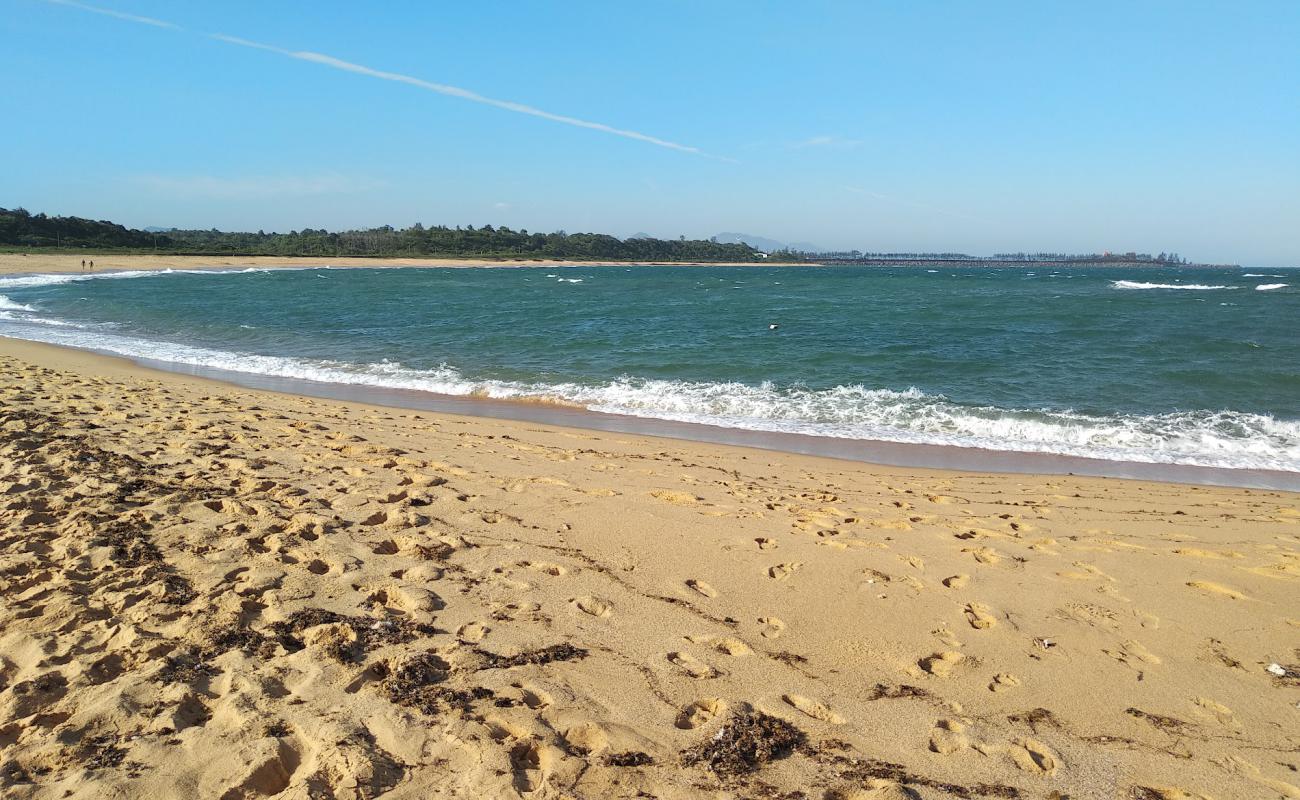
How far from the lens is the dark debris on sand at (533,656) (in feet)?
10.8

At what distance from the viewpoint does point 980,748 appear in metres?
2.89

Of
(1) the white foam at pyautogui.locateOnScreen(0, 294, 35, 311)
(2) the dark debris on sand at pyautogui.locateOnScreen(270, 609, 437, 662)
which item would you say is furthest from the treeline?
(2) the dark debris on sand at pyautogui.locateOnScreen(270, 609, 437, 662)

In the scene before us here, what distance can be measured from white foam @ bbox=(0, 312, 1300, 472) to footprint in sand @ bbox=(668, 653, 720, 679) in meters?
6.73

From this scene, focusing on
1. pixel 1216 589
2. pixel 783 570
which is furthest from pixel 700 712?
pixel 1216 589

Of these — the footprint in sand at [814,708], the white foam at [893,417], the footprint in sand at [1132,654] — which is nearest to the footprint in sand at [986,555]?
the footprint in sand at [1132,654]

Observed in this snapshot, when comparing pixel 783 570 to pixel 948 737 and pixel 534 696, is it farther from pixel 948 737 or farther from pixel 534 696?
pixel 534 696

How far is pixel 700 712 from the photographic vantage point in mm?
3039

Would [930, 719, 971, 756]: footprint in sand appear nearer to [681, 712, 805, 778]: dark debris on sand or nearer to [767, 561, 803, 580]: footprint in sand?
→ [681, 712, 805, 778]: dark debris on sand

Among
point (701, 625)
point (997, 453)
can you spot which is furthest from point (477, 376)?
point (701, 625)

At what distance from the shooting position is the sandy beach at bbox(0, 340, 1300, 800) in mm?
2672

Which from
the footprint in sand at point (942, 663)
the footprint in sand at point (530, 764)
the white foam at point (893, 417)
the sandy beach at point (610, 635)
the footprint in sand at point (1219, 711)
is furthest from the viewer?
the white foam at point (893, 417)

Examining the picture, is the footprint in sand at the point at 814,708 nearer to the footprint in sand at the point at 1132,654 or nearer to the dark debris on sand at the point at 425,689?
the dark debris on sand at the point at 425,689

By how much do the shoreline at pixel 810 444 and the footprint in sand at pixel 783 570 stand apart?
3.99 metres

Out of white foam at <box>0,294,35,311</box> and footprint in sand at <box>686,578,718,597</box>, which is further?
white foam at <box>0,294,35,311</box>
